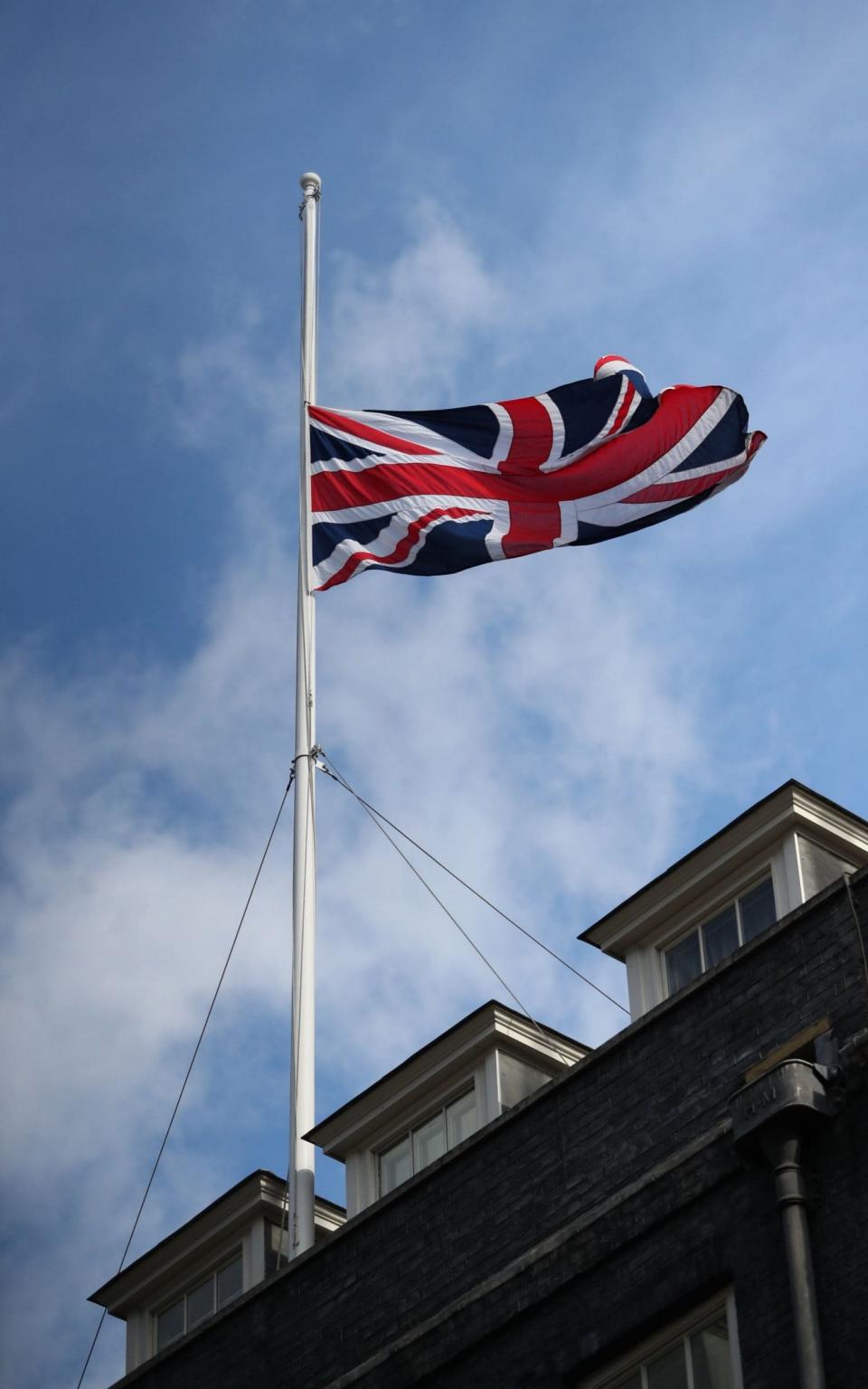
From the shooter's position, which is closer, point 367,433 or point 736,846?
point 736,846

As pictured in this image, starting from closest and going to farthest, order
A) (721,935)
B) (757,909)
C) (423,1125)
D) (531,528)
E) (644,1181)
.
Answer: (644,1181) < (757,909) < (721,935) < (423,1125) < (531,528)

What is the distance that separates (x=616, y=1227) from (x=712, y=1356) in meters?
1.36

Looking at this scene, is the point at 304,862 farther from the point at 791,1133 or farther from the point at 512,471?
the point at 791,1133

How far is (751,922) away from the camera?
19.2 m

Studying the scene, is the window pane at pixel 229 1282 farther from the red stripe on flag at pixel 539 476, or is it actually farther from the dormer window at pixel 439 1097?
the red stripe on flag at pixel 539 476

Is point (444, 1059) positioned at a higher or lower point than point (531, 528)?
lower

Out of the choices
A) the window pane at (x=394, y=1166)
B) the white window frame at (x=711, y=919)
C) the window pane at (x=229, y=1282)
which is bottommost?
the window pane at (x=394, y=1166)

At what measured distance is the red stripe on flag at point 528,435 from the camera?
2805 cm

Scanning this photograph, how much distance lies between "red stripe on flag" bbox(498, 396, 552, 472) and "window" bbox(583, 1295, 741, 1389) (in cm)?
1359

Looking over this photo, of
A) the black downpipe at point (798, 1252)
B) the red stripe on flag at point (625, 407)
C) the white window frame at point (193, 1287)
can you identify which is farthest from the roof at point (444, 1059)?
the red stripe on flag at point (625, 407)

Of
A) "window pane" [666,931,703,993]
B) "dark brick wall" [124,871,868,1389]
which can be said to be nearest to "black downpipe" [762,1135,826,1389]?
"dark brick wall" [124,871,868,1389]

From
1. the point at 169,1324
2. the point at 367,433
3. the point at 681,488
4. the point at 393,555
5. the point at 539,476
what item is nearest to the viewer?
the point at 169,1324

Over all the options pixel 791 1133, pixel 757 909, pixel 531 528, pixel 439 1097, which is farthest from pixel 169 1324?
pixel 791 1133

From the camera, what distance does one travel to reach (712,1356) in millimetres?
15969
